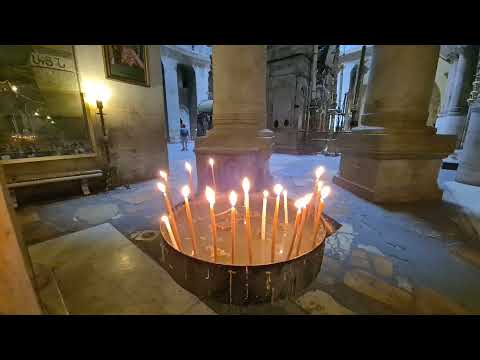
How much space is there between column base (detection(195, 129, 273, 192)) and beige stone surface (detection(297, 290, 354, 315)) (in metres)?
2.33

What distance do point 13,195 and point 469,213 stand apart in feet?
26.4

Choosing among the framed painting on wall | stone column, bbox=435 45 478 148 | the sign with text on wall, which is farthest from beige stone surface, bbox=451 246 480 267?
stone column, bbox=435 45 478 148

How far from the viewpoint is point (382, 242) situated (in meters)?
2.34

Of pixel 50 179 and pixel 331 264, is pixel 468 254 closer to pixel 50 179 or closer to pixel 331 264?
pixel 331 264

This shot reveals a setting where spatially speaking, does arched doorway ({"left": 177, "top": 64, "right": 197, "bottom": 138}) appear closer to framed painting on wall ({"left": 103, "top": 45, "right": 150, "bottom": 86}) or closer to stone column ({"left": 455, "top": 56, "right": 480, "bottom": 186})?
framed painting on wall ({"left": 103, "top": 45, "right": 150, "bottom": 86})

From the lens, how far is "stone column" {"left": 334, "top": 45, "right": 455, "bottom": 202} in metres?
3.32

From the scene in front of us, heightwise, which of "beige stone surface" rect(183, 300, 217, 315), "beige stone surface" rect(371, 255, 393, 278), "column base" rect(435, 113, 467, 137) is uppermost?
"column base" rect(435, 113, 467, 137)

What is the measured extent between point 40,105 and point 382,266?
6.39 meters

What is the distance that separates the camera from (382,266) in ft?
6.31

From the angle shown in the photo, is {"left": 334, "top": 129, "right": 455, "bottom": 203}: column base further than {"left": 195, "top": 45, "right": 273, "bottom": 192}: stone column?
No

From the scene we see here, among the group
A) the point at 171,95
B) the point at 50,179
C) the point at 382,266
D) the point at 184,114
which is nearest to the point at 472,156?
the point at 382,266

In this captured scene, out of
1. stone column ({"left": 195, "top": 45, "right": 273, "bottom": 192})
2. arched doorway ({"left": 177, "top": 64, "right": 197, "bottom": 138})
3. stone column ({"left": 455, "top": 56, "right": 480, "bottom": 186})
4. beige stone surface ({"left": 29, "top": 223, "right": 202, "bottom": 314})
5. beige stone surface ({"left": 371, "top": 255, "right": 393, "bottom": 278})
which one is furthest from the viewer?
arched doorway ({"left": 177, "top": 64, "right": 197, "bottom": 138})
